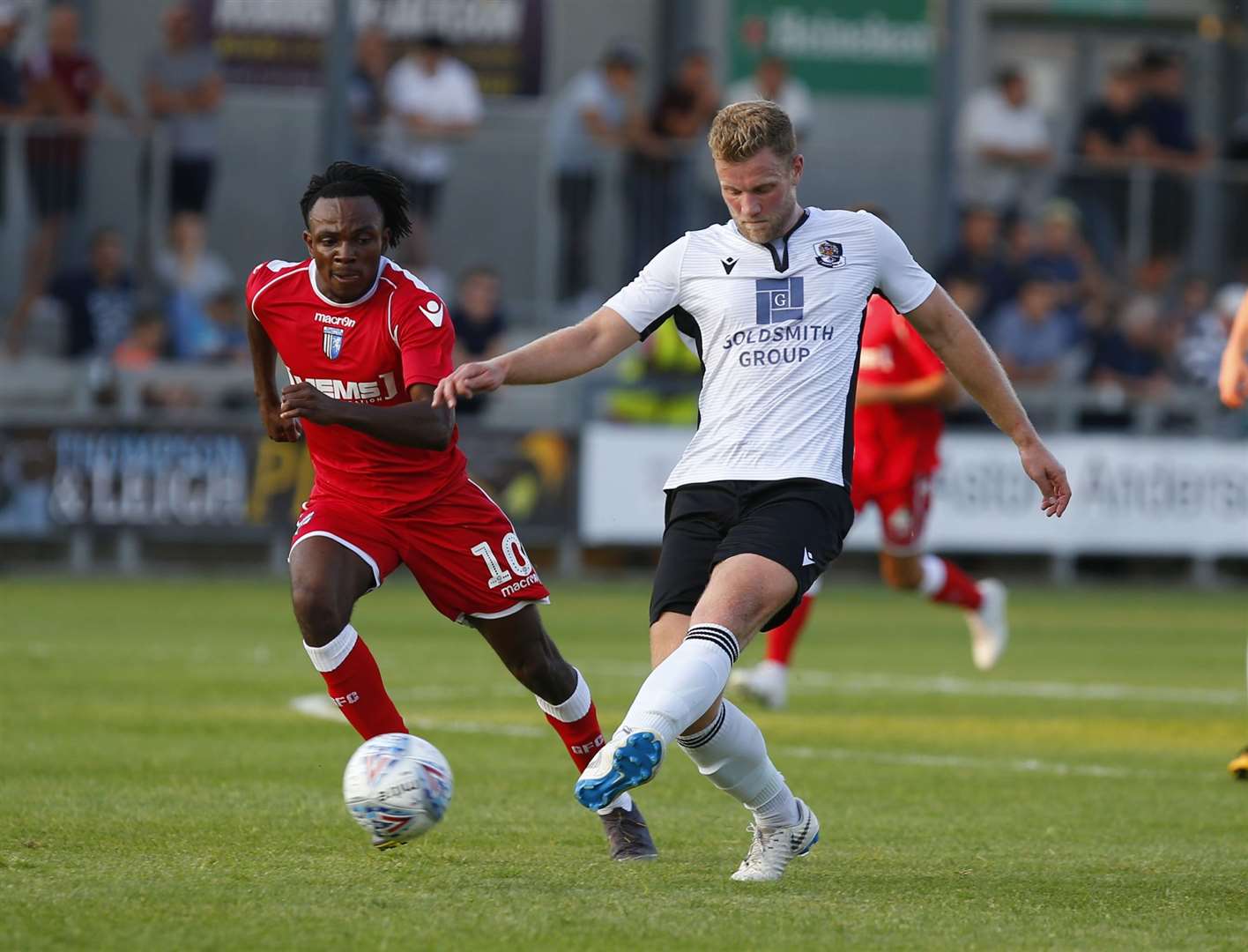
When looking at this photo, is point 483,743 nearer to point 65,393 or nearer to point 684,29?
point 65,393

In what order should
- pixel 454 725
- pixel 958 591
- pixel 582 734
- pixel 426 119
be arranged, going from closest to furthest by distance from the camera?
1. pixel 582 734
2. pixel 454 725
3. pixel 958 591
4. pixel 426 119

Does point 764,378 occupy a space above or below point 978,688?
above

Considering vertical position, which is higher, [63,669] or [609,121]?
[609,121]

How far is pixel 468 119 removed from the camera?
21.4 meters

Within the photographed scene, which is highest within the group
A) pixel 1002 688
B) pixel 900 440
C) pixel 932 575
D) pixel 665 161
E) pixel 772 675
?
pixel 665 161

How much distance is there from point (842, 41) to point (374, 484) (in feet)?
66.9

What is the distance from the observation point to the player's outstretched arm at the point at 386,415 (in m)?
6.26

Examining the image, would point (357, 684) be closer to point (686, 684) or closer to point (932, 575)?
point (686, 684)

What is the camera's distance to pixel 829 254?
651 cm

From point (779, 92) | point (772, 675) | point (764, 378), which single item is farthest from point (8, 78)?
point (764, 378)

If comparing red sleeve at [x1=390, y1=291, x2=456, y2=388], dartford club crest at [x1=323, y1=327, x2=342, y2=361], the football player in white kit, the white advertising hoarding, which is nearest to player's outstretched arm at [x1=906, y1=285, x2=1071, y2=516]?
the football player in white kit

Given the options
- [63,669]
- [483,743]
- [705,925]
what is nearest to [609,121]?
[63,669]

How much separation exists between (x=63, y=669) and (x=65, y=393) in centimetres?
721

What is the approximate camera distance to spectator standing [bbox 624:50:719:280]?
21.6 meters
